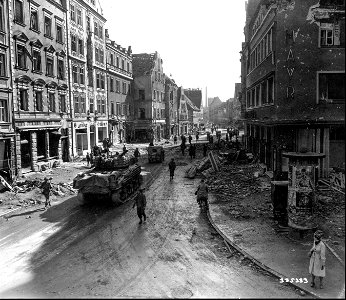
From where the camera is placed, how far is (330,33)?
17781 millimetres

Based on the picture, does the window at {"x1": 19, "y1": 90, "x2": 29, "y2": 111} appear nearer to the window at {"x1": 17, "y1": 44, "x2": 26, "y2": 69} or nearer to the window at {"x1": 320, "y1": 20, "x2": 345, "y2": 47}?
the window at {"x1": 17, "y1": 44, "x2": 26, "y2": 69}

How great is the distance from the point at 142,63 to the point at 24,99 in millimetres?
34790

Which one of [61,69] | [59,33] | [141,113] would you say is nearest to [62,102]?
[61,69]

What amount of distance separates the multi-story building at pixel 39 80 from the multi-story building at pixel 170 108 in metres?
34.4

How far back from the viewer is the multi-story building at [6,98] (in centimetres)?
2230

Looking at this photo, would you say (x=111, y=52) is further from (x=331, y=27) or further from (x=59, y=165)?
Result: (x=331, y=27)

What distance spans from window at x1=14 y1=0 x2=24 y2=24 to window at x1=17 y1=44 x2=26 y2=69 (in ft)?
6.08

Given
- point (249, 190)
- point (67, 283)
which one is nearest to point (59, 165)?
point (249, 190)

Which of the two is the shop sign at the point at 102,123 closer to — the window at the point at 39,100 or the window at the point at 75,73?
the window at the point at 75,73

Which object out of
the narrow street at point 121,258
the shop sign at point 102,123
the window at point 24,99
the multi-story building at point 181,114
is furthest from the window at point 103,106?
the multi-story building at point 181,114

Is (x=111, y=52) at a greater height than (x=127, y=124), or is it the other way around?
(x=111, y=52)

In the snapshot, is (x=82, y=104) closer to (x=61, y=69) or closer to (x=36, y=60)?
(x=61, y=69)

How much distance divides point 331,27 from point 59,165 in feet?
74.8

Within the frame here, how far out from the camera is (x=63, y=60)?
31.8 metres
